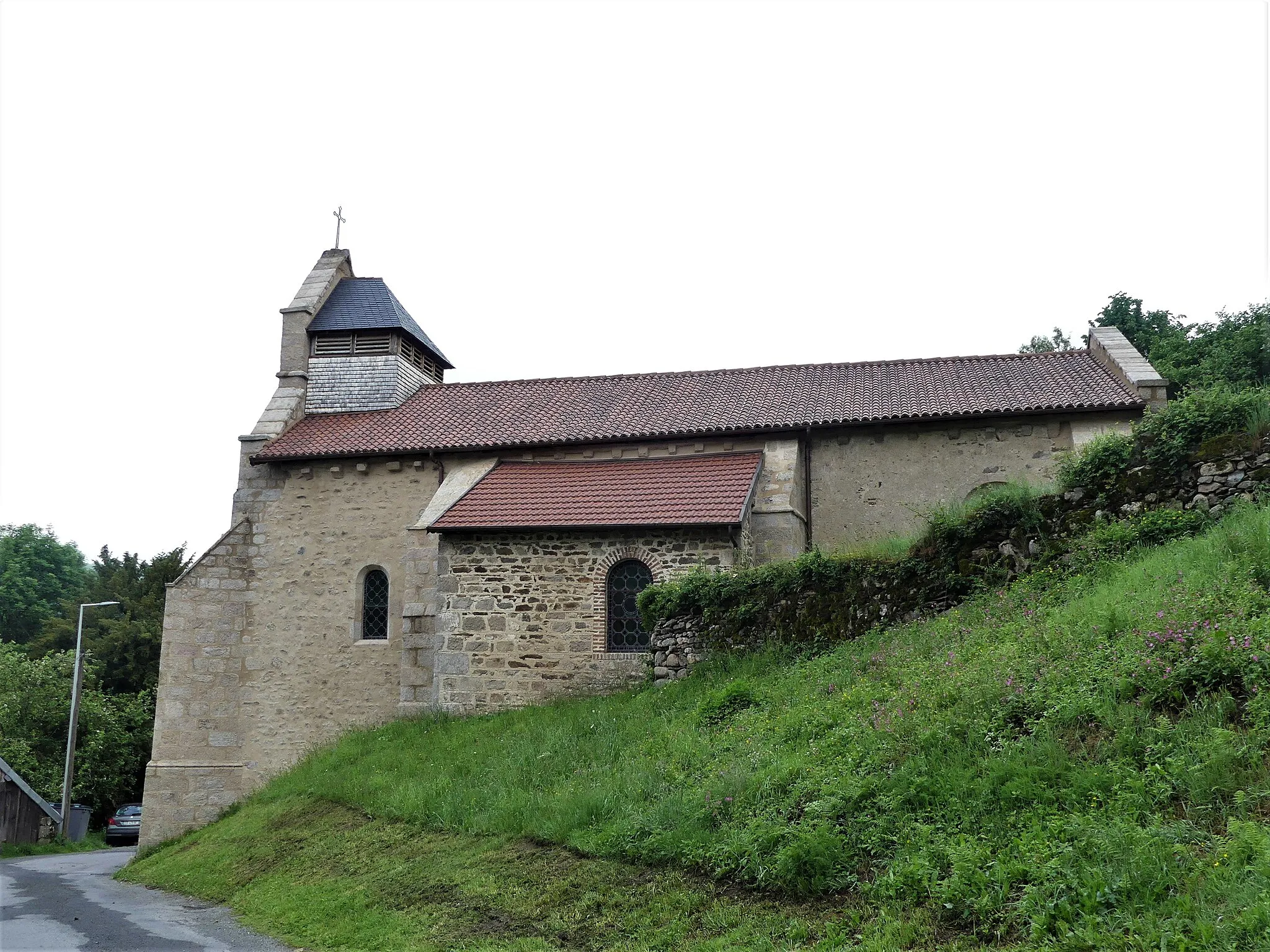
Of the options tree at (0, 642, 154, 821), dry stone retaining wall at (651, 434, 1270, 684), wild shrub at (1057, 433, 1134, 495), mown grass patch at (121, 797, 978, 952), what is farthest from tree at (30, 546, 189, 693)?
wild shrub at (1057, 433, 1134, 495)

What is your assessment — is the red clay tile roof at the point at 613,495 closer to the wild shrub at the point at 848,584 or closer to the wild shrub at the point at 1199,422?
the wild shrub at the point at 848,584

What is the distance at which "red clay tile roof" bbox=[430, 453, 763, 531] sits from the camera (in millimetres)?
16516

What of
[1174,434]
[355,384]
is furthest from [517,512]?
[1174,434]

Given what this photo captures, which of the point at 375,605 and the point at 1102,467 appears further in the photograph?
the point at 375,605

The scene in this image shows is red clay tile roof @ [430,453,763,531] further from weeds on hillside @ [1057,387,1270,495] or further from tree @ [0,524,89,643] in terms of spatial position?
tree @ [0,524,89,643]

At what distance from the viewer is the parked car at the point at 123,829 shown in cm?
2875

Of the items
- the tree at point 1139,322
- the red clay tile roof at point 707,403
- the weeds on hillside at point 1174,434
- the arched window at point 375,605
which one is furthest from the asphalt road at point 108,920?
the tree at point 1139,322

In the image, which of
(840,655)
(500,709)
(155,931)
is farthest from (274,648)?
(840,655)

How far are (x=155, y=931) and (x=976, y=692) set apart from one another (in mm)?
8427

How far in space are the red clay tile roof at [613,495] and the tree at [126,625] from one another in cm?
2103

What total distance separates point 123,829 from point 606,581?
2024 cm

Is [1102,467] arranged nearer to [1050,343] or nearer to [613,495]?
[613,495]

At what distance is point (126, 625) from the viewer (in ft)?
119

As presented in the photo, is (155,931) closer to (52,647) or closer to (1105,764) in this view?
(1105,764)
